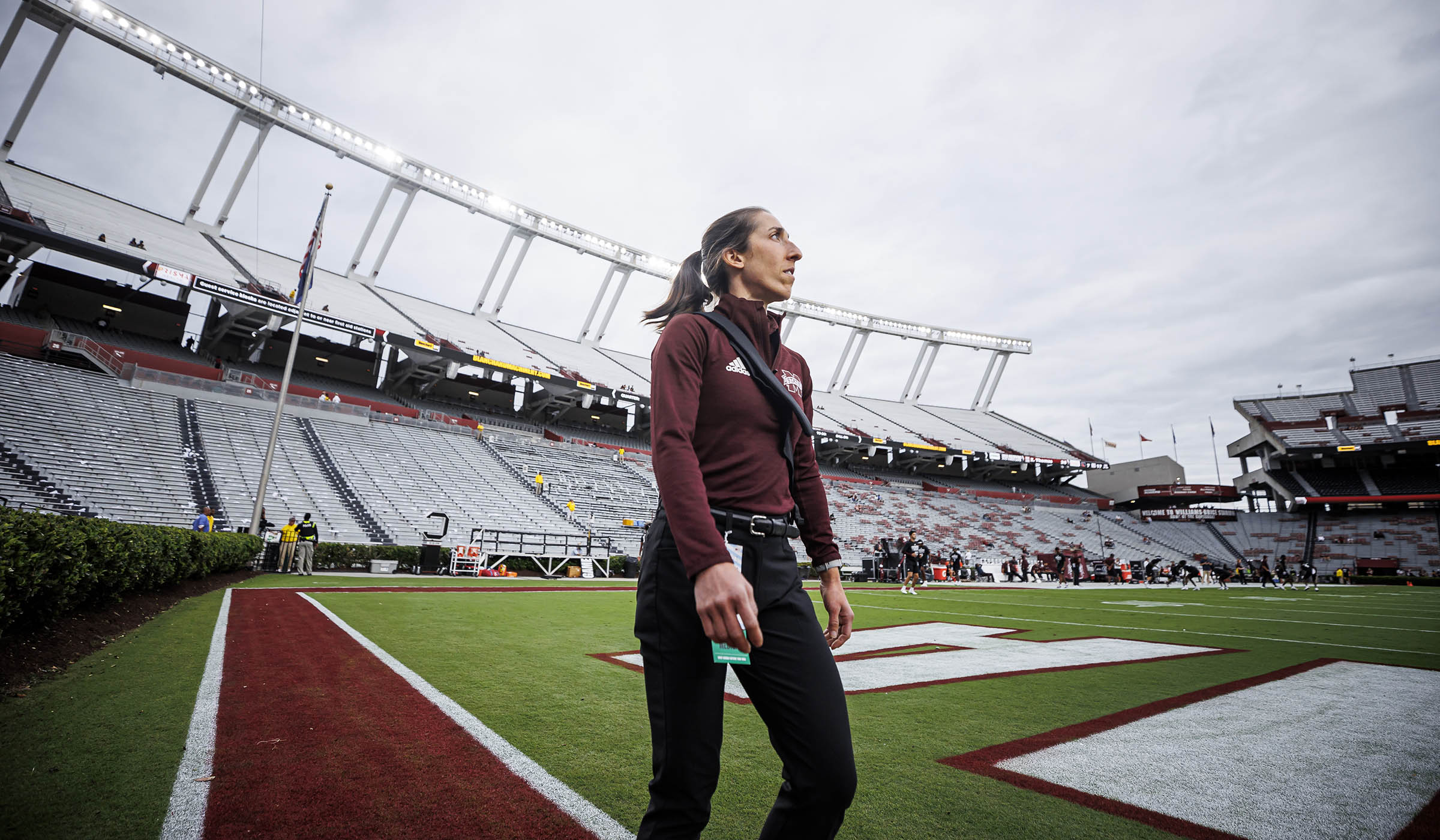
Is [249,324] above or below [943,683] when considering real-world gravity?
above

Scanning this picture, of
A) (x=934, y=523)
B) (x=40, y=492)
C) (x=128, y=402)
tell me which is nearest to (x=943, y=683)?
(x=40, y=492)

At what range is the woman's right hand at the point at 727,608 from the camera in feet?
4.09

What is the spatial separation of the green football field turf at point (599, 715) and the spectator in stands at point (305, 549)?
782 centimetres

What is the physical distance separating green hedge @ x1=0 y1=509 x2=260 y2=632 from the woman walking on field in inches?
192

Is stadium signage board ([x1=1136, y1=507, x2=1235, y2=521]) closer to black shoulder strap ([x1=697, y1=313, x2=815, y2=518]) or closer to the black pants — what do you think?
black shoulder strap ([x1=697, y1=313, x2=815, y2=518])

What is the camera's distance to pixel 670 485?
1.37m

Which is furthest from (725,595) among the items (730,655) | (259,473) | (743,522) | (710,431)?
(259,473)

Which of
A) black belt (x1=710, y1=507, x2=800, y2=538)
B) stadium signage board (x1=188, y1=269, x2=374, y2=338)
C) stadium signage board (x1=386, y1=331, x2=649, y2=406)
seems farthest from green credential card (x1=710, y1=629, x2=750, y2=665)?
stadium signage board (x1=386, y1=331, x2=649, y2=406)

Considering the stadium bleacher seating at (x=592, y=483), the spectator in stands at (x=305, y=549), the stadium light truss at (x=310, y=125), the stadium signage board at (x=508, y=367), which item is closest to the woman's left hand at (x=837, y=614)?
the spectator in stands at (x=305, y=549)

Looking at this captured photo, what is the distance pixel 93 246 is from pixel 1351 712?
34238mm

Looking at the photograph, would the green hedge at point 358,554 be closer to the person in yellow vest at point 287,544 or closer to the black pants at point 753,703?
the person in yellow vest at point 287,544

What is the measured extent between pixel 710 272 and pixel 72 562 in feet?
20.1

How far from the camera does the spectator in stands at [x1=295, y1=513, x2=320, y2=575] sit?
1536cm

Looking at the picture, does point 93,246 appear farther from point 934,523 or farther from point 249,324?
point 934,523
